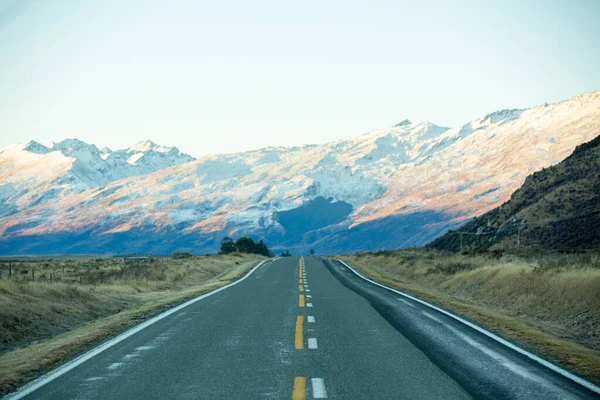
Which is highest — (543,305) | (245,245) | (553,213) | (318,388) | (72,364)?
(245,245)

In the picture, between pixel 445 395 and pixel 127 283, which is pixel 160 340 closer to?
pixel 445 395

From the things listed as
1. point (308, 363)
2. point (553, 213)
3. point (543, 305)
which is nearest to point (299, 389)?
point (308, 363)

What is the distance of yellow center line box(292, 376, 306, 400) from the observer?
8666 mm

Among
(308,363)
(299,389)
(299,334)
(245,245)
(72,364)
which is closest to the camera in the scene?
(299,389)

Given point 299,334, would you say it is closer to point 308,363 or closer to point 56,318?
point 308,363

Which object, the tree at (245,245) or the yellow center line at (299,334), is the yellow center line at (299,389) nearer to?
the yellow center line at (299,334)

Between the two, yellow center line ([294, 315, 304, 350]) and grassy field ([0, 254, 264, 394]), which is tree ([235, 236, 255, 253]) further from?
yellow center line ([294, 315, 304, 350])

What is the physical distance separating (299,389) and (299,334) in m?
4.89

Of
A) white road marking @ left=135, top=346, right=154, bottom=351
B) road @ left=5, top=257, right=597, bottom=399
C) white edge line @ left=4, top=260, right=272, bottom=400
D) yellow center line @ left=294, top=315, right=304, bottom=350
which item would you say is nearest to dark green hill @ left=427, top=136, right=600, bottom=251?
yellow center line @ left=294, top=315, right=304, bottom=350

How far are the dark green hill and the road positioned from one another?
43.1 metres

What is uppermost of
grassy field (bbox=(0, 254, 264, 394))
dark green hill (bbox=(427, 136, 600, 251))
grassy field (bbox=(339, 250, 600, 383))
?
dark green hill (bbox=(427, 136, 600, 251))

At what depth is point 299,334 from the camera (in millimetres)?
13953

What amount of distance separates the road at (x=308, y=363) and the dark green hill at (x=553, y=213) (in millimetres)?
43060

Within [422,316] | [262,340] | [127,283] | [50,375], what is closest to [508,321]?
[422,316]
